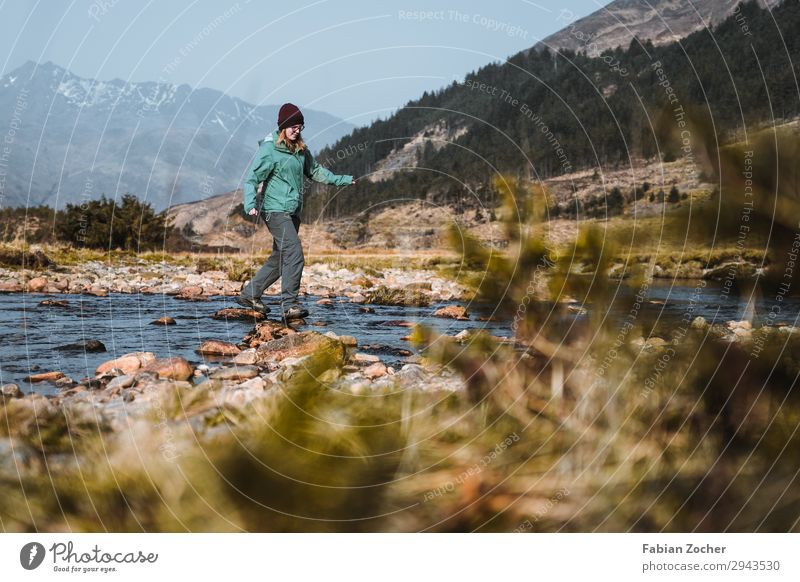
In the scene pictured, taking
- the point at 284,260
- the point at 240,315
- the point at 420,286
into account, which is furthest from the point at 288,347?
the point at 420,286

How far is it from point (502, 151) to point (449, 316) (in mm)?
13033

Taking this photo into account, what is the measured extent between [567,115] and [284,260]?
24.5 metres

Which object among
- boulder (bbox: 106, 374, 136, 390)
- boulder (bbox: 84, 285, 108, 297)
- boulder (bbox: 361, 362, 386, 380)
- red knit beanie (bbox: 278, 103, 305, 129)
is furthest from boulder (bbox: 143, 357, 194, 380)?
boulder (bbox: 84, 285, 108, 297)

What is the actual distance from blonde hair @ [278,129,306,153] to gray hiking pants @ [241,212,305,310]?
2.28ft

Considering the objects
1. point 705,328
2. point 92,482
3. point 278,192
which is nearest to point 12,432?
point 92,482

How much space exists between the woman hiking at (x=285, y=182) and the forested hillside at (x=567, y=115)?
0.87 m

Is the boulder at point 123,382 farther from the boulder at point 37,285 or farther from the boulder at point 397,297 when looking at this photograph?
the boulder at point 37,285

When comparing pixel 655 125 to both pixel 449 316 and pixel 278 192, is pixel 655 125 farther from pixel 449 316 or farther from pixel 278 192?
pixel 449 316

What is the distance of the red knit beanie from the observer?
4477mm

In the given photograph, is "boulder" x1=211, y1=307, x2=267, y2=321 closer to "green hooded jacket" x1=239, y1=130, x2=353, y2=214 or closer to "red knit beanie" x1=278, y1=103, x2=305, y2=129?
"green hooded jacket" x1=239, y1=130, x2=353, y2=214

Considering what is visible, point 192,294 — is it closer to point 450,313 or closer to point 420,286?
point 420,286

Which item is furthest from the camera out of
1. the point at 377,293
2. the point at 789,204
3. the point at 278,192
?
the point at 377,293

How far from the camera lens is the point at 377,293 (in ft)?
34.6

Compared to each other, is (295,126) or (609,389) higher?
(295,126)
